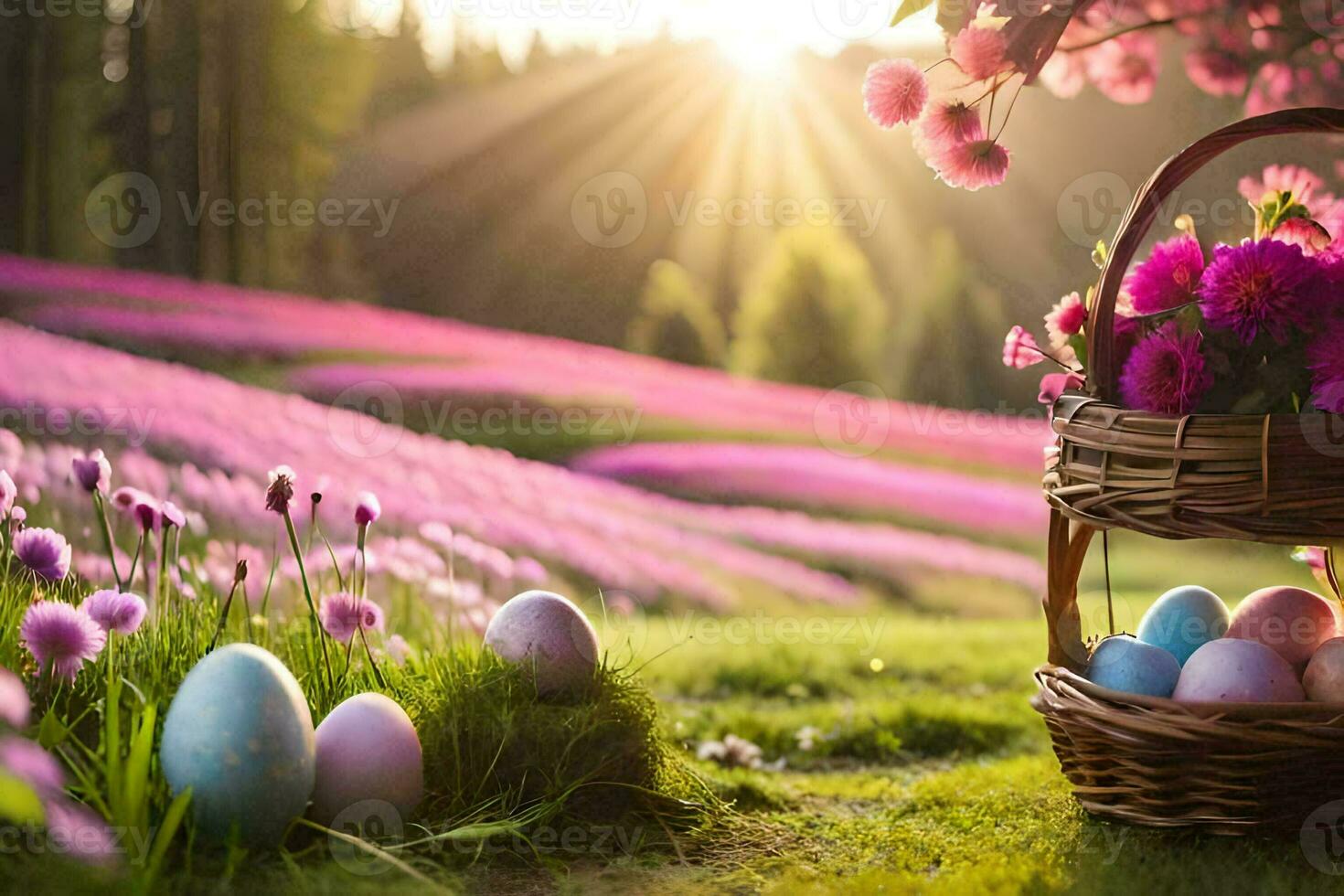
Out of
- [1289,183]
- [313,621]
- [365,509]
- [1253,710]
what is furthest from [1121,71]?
[313,621]

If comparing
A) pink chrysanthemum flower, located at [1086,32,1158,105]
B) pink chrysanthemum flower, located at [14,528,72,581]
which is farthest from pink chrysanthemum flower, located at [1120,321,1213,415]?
pink chrysanthemum flower, located at [14,528,72,581]

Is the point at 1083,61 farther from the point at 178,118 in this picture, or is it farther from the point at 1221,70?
the point at 178,118

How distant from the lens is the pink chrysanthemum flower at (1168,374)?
6.38ft

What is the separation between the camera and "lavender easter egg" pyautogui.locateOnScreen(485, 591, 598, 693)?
2.39m

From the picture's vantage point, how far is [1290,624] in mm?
2227

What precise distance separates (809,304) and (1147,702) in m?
8.49

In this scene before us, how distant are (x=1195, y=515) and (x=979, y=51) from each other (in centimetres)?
92

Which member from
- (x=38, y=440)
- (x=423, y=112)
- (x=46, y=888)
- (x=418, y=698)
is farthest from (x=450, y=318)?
(x=46, y=888)

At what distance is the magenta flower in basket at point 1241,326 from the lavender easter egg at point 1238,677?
0.44 m

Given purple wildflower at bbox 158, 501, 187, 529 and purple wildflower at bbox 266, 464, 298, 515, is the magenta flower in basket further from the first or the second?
purple wildflower at bbox 158, 501, 187, 529

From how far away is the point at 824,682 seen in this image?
162 inches

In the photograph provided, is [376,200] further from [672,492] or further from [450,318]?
[672,492]

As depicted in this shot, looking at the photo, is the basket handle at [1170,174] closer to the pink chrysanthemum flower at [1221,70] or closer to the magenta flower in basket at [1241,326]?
the magenta flower in basket at [1241,326]

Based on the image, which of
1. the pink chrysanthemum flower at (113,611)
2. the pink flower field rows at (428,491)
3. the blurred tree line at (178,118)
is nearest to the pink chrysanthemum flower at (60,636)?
the pink chrysanthemum flower at (113,611)
